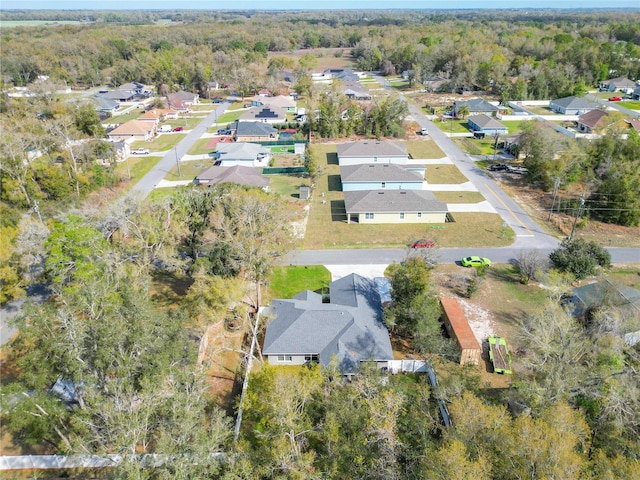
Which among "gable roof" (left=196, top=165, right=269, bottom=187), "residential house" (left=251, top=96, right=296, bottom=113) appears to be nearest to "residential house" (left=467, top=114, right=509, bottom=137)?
"residential house" (left=251, top=96, right=296, bottom=113)

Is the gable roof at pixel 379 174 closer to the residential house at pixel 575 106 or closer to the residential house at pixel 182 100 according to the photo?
the residential house at pixel 575 106

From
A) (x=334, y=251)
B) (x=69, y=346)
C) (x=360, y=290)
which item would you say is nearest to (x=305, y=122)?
(x=334, y=251)

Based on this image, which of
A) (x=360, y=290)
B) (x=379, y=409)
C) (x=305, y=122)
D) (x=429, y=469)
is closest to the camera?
(x=429, y=469)

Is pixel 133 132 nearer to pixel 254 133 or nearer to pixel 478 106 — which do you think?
pixel 254 133

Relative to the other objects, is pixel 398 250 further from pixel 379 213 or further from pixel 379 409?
pixel 379 409

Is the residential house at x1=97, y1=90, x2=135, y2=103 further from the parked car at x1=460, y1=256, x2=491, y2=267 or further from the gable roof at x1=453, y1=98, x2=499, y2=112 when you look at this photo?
the parked car at x1=460, y1=256, x2=491, y2=267

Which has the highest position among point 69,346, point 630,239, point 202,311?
point 69,346

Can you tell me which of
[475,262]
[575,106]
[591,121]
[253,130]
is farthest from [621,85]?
A: [475,262]
